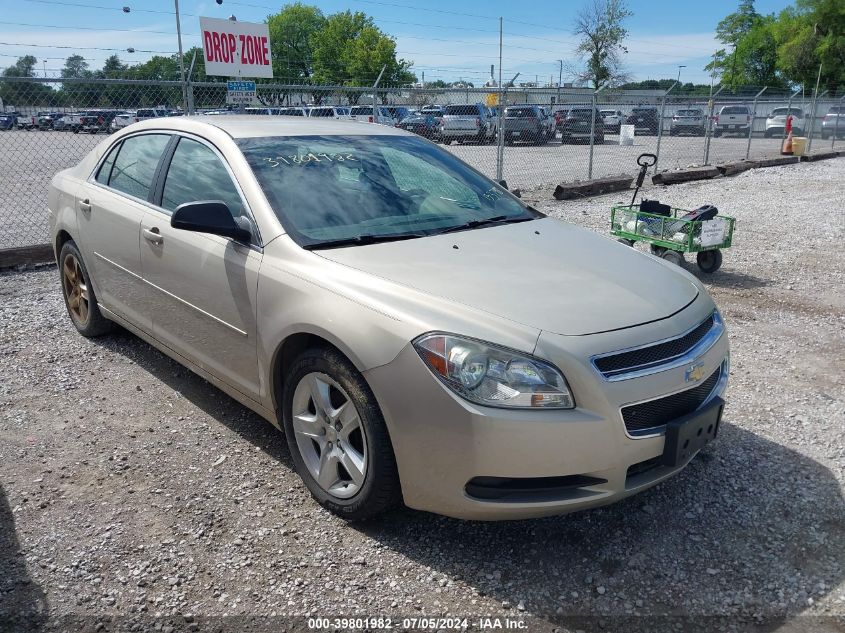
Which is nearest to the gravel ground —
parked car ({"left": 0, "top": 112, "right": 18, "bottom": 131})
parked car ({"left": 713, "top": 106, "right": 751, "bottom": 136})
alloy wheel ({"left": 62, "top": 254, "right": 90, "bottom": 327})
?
alloy wheel ({"left": 62, "top": 254, "right": 90, "bottom": 327})

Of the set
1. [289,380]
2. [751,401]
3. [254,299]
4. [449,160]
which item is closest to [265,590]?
[289,380]

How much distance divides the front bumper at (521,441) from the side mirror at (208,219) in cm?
108

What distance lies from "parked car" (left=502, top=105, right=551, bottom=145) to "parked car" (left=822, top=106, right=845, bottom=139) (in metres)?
12.5

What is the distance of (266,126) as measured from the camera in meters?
3.97

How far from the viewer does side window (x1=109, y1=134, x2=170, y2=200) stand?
4.17 meters

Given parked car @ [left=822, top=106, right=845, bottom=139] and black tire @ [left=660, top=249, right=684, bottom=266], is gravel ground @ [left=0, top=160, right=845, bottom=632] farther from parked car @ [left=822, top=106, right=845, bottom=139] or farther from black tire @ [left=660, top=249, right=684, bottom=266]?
parked car @ [left=822, top=106, right=845, bottom=139]

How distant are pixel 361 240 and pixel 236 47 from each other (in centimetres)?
1977

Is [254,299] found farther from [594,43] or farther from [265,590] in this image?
[594,43]

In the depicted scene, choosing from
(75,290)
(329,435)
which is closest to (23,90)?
(75,290)

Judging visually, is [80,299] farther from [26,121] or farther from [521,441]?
[26,121]

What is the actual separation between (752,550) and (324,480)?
71.4 inches

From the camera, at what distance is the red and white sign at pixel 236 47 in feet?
64.3

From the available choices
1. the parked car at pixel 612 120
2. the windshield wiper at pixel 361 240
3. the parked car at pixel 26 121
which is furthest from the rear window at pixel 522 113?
the windshield wiper at pixel 361 240

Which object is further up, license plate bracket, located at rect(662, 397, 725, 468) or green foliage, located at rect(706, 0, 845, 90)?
green foliage, located at rect(706, 0, 845, 90)
